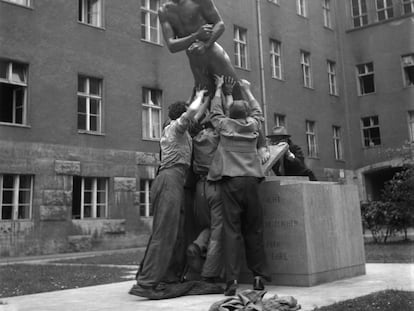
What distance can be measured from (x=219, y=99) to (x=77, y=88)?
13960 millimetres

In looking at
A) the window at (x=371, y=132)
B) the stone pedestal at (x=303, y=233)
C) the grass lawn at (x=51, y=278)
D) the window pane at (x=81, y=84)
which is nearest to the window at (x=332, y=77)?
the window at (x=371, y=132)

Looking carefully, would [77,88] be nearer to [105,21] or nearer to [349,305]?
[105,21]

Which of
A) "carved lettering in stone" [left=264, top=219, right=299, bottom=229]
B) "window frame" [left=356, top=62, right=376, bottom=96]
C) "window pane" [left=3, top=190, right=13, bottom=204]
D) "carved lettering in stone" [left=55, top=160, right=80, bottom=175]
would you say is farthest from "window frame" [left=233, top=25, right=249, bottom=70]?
"carved lettering in stone" [left=264, top=219, right=299, bottom=229]

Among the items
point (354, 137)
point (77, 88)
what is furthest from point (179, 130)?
point (354, 137)

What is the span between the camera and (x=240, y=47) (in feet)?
94.3

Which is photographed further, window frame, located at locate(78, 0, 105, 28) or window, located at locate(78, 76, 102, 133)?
window frame, located at locate(78, 0, 105, 28)

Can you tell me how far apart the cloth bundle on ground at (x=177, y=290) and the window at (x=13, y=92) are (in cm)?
1382

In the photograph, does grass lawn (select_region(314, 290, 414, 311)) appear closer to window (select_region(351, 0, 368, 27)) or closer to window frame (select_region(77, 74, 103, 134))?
window frame (select_region(77, 74, 103, 134))

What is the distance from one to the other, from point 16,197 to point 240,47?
1524cm

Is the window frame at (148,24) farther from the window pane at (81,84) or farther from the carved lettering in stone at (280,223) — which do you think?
the carved lettering in stone at (280,223)

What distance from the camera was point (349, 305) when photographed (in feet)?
17.7

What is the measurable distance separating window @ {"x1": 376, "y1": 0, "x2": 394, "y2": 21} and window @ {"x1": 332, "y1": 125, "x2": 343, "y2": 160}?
24.6 ft

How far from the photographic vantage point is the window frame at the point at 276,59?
30672 mm

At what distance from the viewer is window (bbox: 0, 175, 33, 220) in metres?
17.7
